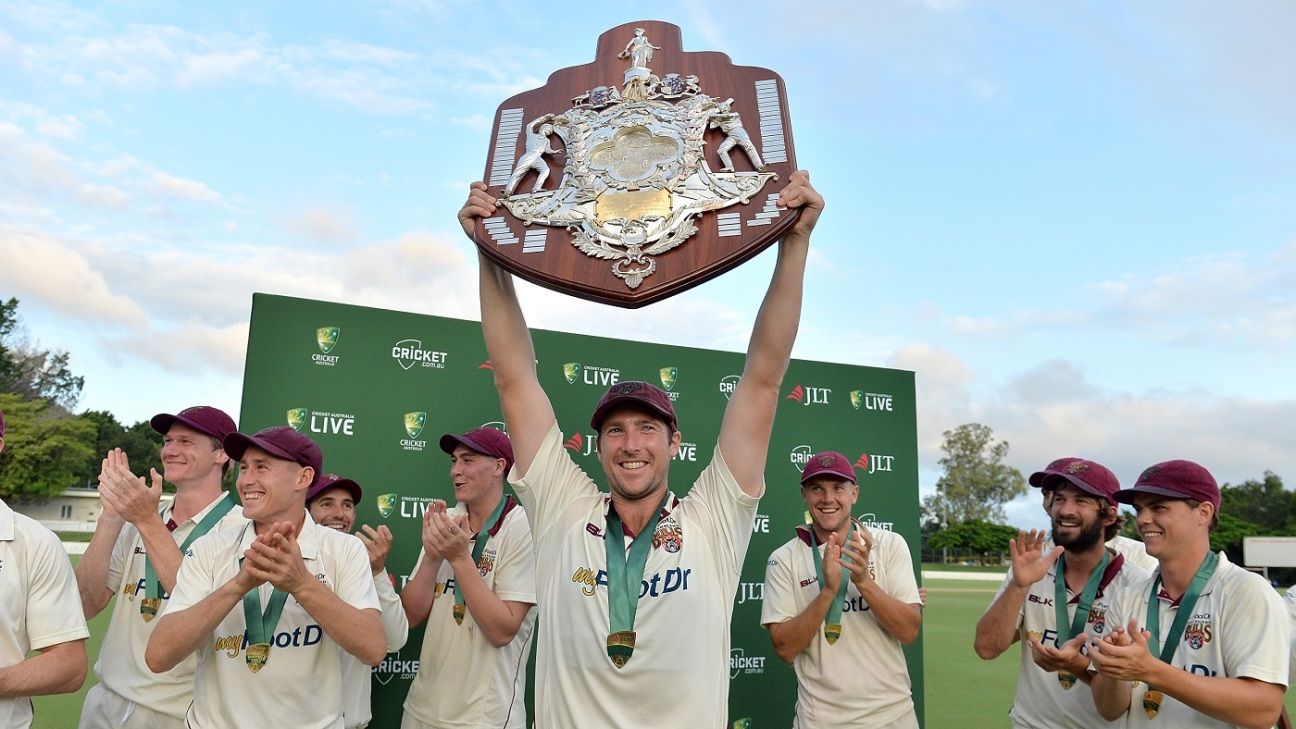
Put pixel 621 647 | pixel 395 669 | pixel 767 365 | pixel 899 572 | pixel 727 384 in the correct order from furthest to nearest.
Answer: pixel 727 384 < pixel 395 669 < pixel 899 572 < pixel 767 365 < pixel 621 647

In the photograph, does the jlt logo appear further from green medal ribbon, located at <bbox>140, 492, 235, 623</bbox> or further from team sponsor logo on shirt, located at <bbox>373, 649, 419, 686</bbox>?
green medal ribbon, located at <bbox>140, 492, 235, 623</bbox>

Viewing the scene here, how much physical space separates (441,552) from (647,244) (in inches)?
66.3

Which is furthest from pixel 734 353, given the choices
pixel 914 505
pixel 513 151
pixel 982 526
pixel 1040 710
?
pixel 982 526

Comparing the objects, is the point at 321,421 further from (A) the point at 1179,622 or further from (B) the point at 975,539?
(B) the point at 975,539

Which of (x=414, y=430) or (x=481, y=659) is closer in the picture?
(x=481, y=659)

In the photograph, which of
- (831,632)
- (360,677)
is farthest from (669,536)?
(360,677)

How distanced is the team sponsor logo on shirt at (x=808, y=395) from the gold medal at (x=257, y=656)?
4.15 m

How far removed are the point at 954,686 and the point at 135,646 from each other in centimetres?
799

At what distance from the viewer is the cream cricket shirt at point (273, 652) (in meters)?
2.79

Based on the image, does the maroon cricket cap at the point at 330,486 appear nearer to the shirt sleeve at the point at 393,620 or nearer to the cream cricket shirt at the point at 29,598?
the shirt sleeve at the point at 393,620

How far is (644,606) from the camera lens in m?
2.35

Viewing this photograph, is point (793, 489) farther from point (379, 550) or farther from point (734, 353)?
point (379, 550)

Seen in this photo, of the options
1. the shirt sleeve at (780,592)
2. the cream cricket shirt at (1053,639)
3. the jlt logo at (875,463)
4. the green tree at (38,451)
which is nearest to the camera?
the cream cricket shirt at (1053,639)

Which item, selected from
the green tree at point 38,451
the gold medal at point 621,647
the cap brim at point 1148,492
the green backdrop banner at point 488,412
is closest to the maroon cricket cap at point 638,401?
the gold medal at point 621,647
